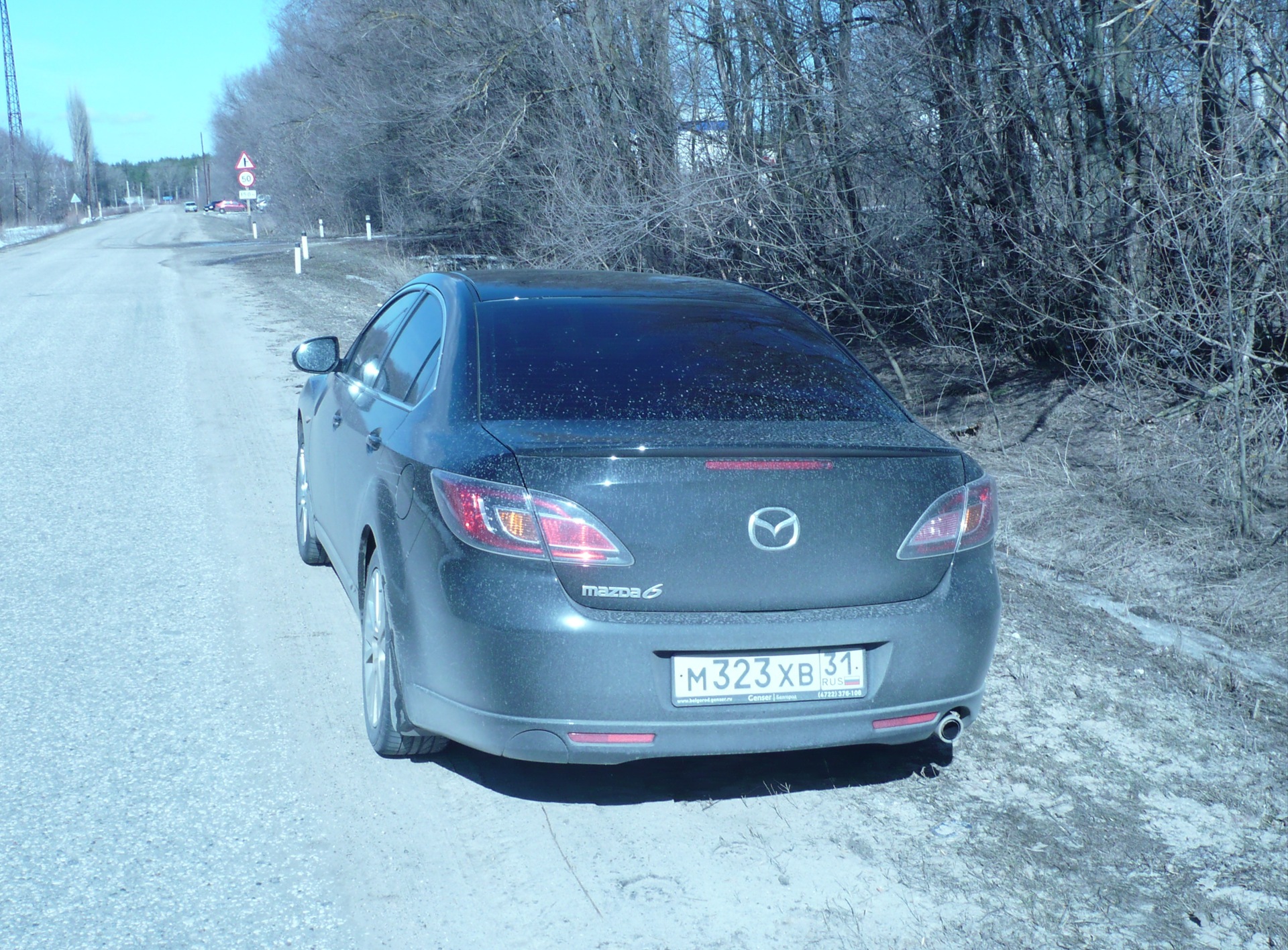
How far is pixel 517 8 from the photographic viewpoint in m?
19.0

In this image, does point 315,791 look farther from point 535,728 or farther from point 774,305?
point 774,305

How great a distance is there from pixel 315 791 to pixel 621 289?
6.92 feet

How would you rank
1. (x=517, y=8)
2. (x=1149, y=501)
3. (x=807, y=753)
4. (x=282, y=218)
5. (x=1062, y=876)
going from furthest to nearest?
1. (x=282, y=218)
2. (x=517, y=8)
3. (x=1149, y=501)
4. (x=807, y=753)
5. (x=1062, y=876)

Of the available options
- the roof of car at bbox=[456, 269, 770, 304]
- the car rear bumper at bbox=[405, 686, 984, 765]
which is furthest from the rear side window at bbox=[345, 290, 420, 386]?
the car rear bumper at bbox=[405, 686, 984, 765]

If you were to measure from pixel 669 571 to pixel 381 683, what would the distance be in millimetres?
1189

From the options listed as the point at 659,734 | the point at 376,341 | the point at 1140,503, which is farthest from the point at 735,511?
A: the point at 1140,503

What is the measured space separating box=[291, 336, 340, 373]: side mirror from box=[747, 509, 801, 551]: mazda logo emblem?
288 cm

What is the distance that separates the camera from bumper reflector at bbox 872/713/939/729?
3350 millimetres

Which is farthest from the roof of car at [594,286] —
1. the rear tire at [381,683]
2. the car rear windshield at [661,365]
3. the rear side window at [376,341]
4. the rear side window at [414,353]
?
the rear tire at [381,683]

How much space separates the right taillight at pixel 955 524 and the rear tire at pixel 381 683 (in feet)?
4.97

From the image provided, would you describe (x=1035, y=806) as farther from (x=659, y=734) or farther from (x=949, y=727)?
(x=659, y=734)

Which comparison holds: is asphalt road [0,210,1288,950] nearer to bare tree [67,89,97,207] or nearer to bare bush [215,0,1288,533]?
bare bush [215,0,1288,533]

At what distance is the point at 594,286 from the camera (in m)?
4.61

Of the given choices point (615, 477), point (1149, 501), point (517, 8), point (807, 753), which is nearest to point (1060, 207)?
point (1149, 501)
